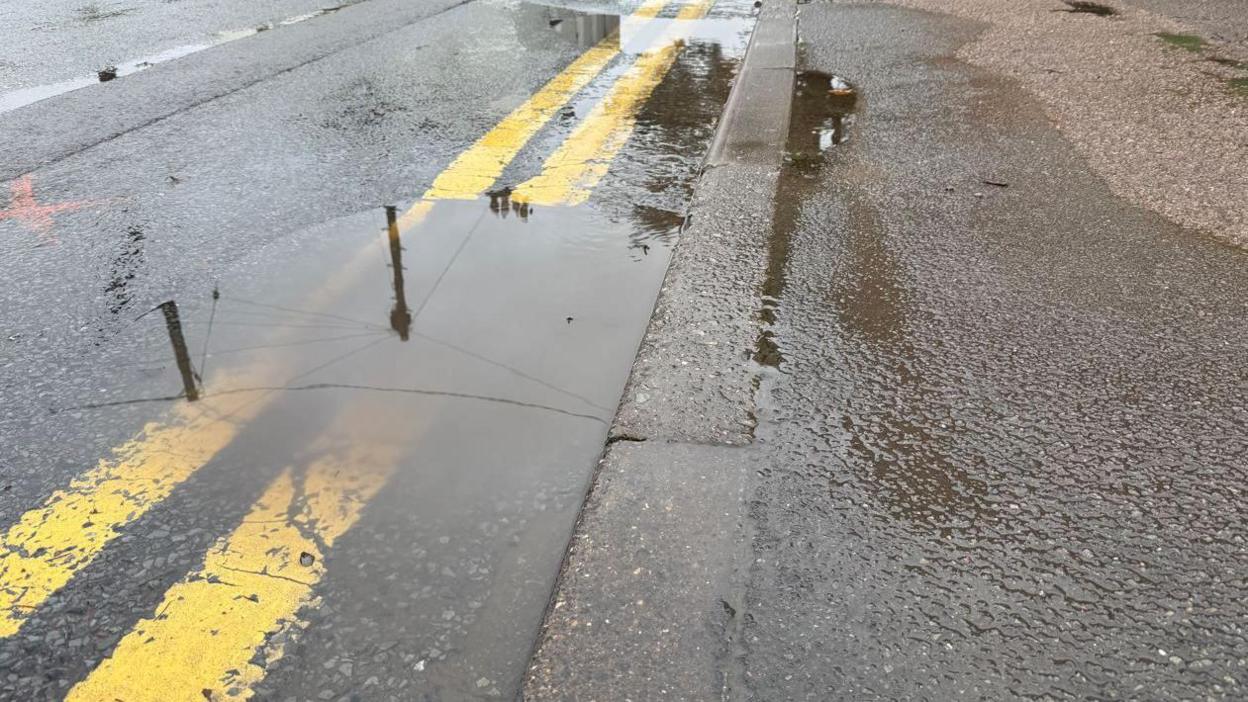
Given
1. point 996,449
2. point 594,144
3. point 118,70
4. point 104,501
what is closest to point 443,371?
point 104,501

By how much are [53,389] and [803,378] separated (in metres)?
2.08

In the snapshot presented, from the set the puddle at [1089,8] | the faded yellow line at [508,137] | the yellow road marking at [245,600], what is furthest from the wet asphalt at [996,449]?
the puddle at [1089,8]

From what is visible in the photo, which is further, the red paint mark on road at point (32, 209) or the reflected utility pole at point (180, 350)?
the red paint mark on road at point (32, 209)

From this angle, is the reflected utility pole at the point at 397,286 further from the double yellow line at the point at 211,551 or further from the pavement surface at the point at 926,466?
the pavement surface at the point at 926,466

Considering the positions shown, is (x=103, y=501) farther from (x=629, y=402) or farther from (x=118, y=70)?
(x=118, y=70)

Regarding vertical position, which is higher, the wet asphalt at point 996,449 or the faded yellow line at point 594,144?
the faded yellow line at point 594,144

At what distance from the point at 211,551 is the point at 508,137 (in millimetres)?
3028

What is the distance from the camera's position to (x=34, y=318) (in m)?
2.64

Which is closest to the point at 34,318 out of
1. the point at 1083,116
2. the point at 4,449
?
the point at 4,449

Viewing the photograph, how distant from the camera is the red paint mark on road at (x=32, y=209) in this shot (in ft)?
10.7

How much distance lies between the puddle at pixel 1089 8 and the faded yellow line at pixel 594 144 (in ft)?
12.6

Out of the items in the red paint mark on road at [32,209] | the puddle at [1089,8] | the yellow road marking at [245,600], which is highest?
the puddle at [1089,8]

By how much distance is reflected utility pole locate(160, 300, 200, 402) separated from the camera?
235cm

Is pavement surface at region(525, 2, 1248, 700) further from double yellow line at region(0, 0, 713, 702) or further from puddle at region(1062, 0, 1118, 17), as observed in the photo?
puddle at region(1062, 0, 1118, 17)
